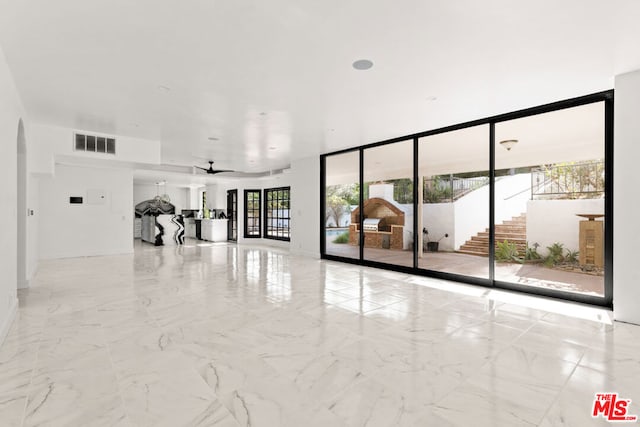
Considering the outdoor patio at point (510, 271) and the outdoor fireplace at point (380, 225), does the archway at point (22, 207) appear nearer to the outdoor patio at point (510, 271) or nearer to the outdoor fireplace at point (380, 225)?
the outdoor patio at point (510, 271)

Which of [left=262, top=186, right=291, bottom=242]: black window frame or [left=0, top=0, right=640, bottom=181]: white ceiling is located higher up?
[left=0, top=0, right=640, bottom=181]: white ceiling

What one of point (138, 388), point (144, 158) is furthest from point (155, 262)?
point (138, 388)

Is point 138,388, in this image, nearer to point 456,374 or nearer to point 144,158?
point 456,374

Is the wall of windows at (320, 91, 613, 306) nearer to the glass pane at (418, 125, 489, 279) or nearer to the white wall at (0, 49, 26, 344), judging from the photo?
the glass pane at (418, 125, 489, 279)

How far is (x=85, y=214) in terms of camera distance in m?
8.22

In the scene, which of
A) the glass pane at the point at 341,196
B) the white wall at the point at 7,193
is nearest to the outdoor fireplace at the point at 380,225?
the glass pane at the point at 341,196

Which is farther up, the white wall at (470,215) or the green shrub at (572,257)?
the white wall at (470,215)

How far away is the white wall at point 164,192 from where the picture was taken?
13.7 m

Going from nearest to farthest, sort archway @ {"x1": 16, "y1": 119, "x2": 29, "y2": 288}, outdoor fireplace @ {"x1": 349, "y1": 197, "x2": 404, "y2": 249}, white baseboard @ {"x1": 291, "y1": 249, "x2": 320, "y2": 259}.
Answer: archway @ {"x1": 16, "y1": 119, "x2": 29, "y2": 288}
white baseboard @ {"x1": 291, "y1": 249, "x2": 320, "y2": 259}
outdoor fireplace @ {"x1": 349, "y1": 197, "x2": 404, "y2": 249}

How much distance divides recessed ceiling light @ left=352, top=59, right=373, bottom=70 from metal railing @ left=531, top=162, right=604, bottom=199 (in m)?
5.48

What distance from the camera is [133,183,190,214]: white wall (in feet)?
45.0

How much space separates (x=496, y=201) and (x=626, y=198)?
5.04 metres

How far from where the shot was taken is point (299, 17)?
8.16 ft

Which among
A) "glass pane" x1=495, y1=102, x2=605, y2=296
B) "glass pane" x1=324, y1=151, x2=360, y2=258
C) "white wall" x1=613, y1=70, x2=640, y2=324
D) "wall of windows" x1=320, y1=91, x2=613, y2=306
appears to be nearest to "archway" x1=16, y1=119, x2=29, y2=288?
"wall of windows" x1=320, y1=91, x2=613, y2=306
